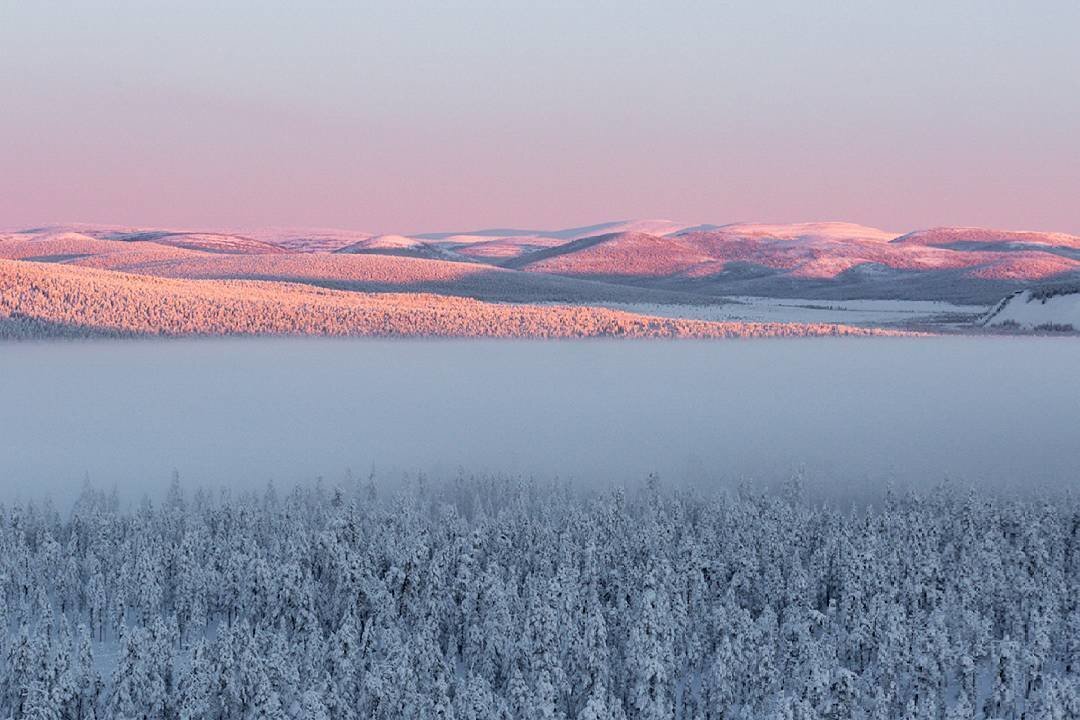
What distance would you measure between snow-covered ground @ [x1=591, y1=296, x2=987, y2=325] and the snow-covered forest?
77.9m

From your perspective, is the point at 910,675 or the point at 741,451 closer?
the point at 910,675

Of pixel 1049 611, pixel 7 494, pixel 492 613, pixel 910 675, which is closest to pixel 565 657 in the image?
pixel 492 613

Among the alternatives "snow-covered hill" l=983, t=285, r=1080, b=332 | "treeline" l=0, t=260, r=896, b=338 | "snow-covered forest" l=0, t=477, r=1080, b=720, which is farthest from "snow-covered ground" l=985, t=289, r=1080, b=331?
"snow-covered forest" l=0, t=477, r=1080, b=720

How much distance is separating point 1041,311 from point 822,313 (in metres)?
30.1

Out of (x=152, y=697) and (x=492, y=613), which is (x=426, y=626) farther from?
(x=152, y=697)

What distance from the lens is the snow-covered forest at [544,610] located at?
16531mm

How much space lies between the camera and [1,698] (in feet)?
56.0

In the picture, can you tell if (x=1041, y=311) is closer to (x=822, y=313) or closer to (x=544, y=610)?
(x=822, y=313)

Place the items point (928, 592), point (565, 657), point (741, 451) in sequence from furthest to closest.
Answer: point (741, 451) → point (928, 592) → point (565, 657)

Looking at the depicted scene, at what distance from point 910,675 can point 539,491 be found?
14.7 m

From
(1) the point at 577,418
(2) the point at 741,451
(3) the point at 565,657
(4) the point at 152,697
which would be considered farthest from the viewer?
(1) the point at 577,418

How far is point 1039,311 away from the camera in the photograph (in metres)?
91.3

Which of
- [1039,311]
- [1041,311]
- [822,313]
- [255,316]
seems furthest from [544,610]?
[822,313]

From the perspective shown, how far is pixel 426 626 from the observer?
18.4 meters
